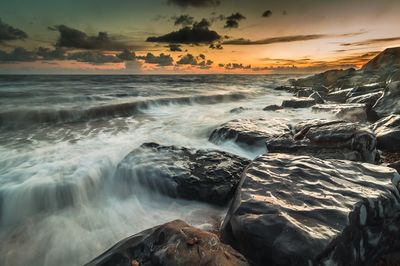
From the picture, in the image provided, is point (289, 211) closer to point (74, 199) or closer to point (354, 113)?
point (74, 199)

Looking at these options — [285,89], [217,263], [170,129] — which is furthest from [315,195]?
[285,89]

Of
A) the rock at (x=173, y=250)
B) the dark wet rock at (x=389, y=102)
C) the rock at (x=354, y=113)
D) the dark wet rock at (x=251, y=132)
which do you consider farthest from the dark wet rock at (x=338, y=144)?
the rock at (x=354, y=113)

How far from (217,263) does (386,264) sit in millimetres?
1708

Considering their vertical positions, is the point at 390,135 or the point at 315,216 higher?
the point at 315,216

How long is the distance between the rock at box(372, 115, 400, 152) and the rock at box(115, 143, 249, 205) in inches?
113

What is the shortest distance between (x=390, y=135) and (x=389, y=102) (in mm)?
3424

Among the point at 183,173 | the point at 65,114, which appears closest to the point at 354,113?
the point at 183,173

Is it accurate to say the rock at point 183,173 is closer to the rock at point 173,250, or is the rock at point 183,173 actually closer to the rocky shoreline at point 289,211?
the rocky shoreline at point 289,211

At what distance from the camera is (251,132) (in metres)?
7.56

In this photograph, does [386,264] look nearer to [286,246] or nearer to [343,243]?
[343,243]

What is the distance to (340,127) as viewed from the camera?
543 cm


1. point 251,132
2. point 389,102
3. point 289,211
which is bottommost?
point 251,132

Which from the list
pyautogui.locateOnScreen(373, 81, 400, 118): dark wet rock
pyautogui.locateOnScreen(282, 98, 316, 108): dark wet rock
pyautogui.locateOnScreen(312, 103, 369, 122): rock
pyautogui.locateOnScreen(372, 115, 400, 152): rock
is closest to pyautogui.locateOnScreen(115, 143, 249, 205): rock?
pyautogui.locateOnScreen(372, 115, 400, 152): rock

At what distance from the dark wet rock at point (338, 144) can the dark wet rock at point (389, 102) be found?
355 centimetres
